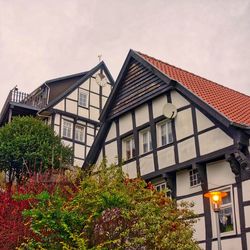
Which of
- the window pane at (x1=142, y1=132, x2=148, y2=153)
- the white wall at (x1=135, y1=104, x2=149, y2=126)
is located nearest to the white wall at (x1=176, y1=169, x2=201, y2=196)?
the window pane at (x1=142, y1=132, x2=148, y2=153)

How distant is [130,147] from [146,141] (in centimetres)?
109

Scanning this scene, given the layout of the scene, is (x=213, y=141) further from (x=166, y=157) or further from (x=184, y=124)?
(x=166, y=157)

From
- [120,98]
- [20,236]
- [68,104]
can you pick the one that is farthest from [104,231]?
[68,104]

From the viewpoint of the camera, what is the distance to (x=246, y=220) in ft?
51.1

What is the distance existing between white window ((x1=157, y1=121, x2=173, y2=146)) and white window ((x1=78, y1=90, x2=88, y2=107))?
617 inches

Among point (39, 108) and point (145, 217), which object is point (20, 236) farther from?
point (39, 108)

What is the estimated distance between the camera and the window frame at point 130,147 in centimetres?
2127

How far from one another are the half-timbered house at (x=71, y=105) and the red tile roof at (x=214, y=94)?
40.7 ft

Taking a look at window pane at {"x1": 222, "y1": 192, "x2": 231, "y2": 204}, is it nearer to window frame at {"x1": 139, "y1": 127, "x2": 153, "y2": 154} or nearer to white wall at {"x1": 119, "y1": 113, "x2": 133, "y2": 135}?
window frame at {"x1": 139, "y1": 127, "x2": 153, "y2": 154}

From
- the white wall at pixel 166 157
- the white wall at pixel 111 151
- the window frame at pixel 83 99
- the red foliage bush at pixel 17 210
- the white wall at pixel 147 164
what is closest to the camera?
the red foliage bush at pixel 17 210

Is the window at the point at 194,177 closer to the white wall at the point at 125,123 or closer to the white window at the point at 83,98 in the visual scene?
the white wall at the point at 125,123

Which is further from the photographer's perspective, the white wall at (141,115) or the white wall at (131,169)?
the white wall at (141,115)

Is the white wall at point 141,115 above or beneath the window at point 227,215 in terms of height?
above

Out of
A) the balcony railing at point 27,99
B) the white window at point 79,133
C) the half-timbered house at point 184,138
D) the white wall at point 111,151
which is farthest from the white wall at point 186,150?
the balcony railing at point 27,99
